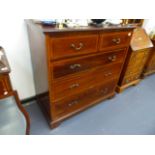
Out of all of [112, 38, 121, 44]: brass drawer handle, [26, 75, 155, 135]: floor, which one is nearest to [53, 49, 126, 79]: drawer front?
[112, 38, 121, 44]: brass drawer handle

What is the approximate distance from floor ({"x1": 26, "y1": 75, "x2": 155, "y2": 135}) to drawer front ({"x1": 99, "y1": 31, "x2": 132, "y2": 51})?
0.85 m

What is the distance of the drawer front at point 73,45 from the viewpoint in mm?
919

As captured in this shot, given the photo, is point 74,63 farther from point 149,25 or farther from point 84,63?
point 149,25

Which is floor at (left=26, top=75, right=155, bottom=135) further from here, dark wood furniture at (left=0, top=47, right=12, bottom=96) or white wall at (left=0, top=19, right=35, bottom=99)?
dark wood furniture at (left=0, top=47, right=12, bottom=96)

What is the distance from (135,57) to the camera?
1764mm

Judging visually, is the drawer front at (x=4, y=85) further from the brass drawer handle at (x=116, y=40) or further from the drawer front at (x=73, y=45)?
the brass drawer handle at (x=116, y=40)

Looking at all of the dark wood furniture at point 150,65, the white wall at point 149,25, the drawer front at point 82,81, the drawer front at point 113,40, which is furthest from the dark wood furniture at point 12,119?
the white wall at point 149,25

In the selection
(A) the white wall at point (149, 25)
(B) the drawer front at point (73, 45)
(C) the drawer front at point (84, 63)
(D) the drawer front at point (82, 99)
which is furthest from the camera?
(A) the white wall at point (149, 25)

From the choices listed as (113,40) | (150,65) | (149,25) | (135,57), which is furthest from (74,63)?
(149,25)

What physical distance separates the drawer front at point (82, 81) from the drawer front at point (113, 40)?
249 millimetres

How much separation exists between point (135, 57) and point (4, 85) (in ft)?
5.28

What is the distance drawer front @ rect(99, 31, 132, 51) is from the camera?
1.16 meters
